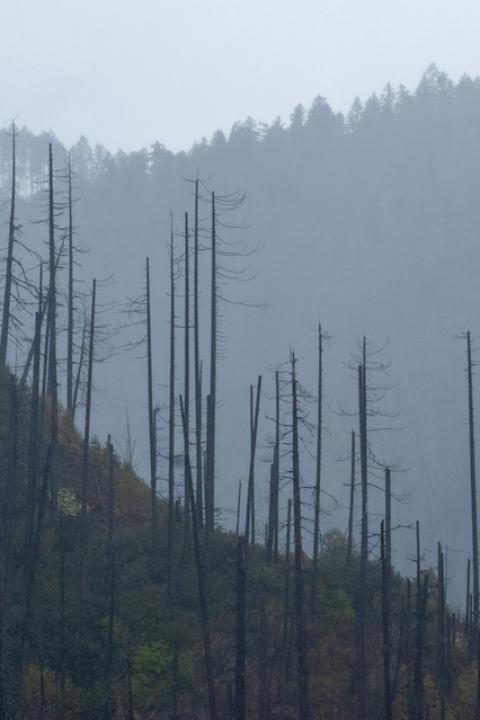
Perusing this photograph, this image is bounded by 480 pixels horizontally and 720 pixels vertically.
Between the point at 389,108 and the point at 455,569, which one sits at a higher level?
the point at 389,108

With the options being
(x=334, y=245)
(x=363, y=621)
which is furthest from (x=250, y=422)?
(x=334, y=245)

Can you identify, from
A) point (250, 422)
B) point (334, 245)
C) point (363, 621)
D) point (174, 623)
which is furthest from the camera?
point (334, 245)

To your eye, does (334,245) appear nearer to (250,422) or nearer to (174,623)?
(250,422)

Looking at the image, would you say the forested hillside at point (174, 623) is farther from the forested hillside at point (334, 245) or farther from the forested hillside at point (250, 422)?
the forested hillside at point (334, 245)

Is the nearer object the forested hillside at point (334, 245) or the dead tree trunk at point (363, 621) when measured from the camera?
the dead tree trunk at point (363, 621)

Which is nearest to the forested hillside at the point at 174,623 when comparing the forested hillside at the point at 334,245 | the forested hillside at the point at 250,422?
the forested hillside at the point at 250,422

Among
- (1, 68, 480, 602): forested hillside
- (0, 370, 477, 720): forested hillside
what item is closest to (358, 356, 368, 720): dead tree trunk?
(0, 370, 477, 720): forested hillside

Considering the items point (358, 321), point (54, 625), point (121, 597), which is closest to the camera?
point (54, 625)

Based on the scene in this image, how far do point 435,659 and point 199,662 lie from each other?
23.4 ft

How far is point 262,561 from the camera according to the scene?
35.8 meters

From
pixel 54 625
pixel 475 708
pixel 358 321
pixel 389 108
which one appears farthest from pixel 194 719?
pixel 389 108

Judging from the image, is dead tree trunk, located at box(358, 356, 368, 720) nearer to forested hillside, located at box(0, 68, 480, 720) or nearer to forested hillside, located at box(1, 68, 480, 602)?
forested hillside, located at box(0, 68, 480, 720)

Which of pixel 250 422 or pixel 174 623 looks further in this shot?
pixel 250 422

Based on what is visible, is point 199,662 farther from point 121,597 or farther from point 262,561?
point 262,561
